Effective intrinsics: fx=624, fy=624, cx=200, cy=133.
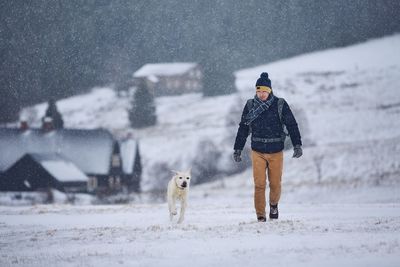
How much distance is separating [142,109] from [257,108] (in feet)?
223

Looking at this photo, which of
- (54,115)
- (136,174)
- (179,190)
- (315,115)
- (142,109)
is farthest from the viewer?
(142,109)

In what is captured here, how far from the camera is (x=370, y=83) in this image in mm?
83562

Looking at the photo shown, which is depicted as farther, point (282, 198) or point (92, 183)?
point (92, 183)

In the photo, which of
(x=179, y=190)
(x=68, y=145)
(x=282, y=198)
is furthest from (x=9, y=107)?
(x=179, y=190)

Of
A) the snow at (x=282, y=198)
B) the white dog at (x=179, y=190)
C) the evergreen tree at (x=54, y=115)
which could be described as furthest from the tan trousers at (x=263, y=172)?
the evergreen tree at (x=54, y=115)

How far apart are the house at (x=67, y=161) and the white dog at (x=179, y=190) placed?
39.3m

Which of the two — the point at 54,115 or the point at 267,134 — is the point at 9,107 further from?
the point at 267,134

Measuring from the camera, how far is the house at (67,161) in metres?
53.7

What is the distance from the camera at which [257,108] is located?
13258 millimetres

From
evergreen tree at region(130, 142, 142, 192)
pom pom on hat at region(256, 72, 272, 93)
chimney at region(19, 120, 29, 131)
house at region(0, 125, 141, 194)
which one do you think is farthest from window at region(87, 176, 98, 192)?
pom pom on hat at region(256, 72, 272, 93)

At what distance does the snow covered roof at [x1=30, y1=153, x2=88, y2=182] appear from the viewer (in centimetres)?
5366

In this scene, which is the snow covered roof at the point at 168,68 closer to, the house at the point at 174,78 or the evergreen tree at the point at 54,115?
the house at the point at 174,78

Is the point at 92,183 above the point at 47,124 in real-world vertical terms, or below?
below

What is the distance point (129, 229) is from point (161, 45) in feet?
276
